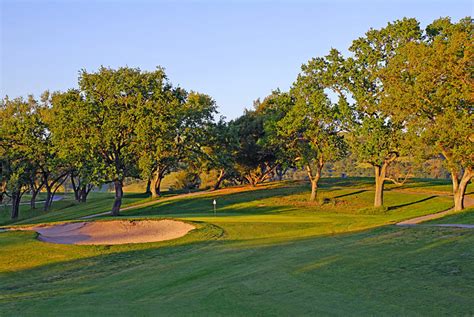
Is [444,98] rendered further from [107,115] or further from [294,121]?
[107,115]

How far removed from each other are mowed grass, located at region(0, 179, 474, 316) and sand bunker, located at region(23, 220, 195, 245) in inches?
68.4

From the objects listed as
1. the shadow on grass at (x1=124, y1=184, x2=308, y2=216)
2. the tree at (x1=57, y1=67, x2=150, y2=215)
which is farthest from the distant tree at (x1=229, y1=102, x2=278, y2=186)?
the tree at (x1=57, y1=67, x2=150, y2=215)

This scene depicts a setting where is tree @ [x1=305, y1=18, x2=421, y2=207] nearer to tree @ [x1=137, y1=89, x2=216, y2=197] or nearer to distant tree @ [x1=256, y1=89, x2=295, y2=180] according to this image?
distant tree @ [x1=256, y1=89, x2=295, y2=180]

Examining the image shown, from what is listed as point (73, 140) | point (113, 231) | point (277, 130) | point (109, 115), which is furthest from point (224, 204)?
point (113, 231)

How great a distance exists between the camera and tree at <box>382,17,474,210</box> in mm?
35000

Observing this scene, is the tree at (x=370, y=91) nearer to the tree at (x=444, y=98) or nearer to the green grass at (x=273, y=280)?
the tree at (x=444, y=98)

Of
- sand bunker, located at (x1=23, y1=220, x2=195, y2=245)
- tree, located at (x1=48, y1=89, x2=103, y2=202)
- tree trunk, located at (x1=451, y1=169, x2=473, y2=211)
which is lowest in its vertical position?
sand bunker, located at (x1=23, y1=220, x2=195, y2=245)

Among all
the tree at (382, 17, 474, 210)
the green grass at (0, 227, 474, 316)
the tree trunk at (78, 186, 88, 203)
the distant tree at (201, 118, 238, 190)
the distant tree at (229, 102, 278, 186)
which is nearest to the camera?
the green grass at (0, 227, 474, 316)

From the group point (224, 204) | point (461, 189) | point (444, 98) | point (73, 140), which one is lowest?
point (224, 204)

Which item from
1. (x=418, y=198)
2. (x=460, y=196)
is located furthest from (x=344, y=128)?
(x=460, y=196)

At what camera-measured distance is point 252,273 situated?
15.5m

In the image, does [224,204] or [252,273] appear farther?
[224,204]

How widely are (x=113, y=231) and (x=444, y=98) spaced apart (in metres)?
26.6

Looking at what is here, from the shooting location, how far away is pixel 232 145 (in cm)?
6406
